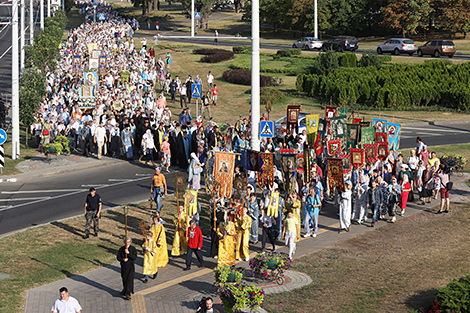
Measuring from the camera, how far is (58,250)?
19.7m

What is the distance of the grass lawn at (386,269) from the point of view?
15.7 metres

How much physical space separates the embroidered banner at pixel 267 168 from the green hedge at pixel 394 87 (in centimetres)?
2191

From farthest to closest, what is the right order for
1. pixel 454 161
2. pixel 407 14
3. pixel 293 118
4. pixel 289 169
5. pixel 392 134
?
pixel 407 14 < pixel 454 161 < pixel 293 118 < pixel 392 134 < pixel 289 169

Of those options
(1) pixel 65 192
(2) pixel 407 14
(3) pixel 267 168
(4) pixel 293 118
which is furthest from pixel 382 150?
(2) pixel 407 14

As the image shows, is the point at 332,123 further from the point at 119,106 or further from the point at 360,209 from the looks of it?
the point at 119,106

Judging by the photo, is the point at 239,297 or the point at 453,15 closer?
the point at 239,297

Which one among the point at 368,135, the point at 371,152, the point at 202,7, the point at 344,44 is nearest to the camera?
the point at 371,152

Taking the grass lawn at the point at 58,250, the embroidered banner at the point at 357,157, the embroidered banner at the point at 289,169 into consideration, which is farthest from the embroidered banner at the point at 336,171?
the grass lawn at the point at 58,250

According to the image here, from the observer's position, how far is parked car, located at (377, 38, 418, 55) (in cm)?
6231

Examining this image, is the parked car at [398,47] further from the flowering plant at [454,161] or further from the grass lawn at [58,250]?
the grass lawn at [58,250]

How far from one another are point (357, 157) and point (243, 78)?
1141 inches

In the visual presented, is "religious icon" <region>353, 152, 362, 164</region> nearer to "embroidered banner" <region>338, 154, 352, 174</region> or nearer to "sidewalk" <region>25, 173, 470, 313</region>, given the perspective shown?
"embroidered banner" <region>338, 154, 352, 174</region>

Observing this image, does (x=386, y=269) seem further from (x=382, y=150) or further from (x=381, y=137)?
(x=381, y=137)

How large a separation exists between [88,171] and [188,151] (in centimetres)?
449
